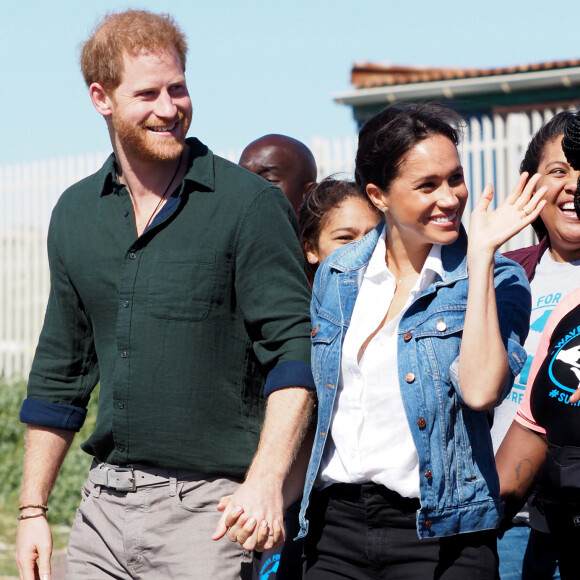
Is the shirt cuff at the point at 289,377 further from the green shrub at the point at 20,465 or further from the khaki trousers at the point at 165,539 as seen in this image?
the green shrub at the point at 20,465

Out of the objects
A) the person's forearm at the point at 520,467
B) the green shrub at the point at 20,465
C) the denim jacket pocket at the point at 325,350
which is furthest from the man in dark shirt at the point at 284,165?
the green shrub at the point at 20,465

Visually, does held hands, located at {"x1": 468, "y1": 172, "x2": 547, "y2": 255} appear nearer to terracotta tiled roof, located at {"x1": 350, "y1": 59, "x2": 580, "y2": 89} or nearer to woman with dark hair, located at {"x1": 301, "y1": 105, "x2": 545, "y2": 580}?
woman with dark hair, located at {"x1": 301, "y1": 105, "x2": 545, "y2": 580}

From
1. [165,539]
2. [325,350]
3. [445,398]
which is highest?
[325,350]

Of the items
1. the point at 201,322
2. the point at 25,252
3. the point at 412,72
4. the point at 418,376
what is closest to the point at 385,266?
the point at 418,376

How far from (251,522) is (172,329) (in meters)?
0.69

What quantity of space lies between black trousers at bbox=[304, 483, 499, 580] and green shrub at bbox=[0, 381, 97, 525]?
5251 millimetres

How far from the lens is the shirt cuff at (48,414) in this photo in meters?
3.57

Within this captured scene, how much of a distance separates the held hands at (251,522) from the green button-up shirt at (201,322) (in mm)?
353

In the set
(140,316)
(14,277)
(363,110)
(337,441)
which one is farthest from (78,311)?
(363,110)

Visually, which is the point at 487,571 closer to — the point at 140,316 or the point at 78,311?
the point at 140,316

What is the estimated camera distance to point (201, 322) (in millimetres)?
3221

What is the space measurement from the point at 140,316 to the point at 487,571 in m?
1.26

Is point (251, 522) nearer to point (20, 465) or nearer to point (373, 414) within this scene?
point (373, 414)

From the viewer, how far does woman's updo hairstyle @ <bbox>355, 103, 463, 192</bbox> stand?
3.22 meters
